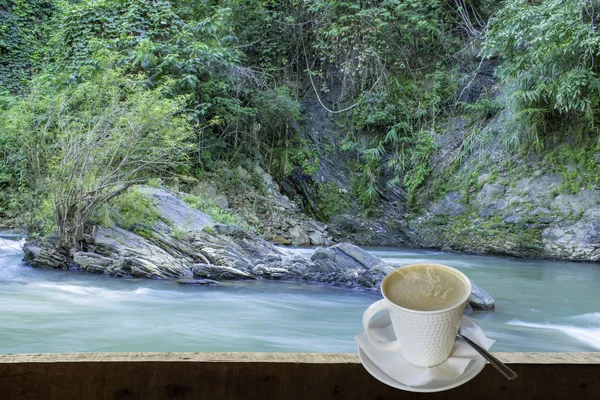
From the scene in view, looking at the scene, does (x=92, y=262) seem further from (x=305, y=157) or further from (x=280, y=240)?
(x=305, y=157)

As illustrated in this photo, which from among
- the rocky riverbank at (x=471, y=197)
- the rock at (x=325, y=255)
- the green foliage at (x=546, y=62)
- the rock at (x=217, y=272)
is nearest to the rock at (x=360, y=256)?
the rock at (x=325, y=255)

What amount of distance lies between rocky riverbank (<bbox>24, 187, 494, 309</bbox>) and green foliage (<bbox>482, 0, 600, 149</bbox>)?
15.1 feet

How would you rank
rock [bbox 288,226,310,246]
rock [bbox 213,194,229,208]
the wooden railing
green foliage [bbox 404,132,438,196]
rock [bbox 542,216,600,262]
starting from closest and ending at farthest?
the wooden railing < rock [bbox 542,216,600,262] < rock [bbox 288,226,310,246] < rock [bbox 213,194,229,208] < green foliage [bbox 404,132,438,196]

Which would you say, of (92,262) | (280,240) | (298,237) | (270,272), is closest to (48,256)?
(92,262)

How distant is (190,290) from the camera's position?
594 centimetres

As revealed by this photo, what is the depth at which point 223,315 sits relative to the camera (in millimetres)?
5086

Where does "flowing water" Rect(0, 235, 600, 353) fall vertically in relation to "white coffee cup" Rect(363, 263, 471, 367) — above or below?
below

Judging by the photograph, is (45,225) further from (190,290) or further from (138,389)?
(138,389)

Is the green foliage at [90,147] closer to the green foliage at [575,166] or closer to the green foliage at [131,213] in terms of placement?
the green foliage at [131,213]

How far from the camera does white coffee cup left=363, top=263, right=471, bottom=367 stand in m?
0.76

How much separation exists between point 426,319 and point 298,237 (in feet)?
32.3

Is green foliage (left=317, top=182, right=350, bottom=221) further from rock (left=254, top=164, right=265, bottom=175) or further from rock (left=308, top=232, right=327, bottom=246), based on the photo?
rock (left=254, top=164, right=265, bottom=175)

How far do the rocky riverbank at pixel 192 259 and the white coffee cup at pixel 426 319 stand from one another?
17.7 ft

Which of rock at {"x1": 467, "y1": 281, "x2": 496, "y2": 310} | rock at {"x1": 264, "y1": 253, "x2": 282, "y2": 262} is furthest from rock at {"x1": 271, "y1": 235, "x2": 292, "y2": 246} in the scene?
rock at {"x1": 467, "y1": 281, "x2": 496, "y2": 310}
